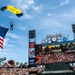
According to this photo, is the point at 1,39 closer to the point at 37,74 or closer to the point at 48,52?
the point at 37,74

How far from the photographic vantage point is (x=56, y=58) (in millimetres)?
65875

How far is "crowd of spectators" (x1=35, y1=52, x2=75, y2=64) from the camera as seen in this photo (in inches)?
2487

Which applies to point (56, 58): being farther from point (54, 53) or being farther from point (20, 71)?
point (20, 71)

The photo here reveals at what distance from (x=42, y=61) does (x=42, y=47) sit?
5.27 m

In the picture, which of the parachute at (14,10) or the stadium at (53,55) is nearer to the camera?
the parachute at (14,10)

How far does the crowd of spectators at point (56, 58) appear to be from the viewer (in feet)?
207

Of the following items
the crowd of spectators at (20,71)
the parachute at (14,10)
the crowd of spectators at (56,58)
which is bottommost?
the crowd of spectators at (20,71)

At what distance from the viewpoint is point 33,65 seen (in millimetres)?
68750

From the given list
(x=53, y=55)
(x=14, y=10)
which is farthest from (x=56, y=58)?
(x=14, y=10)

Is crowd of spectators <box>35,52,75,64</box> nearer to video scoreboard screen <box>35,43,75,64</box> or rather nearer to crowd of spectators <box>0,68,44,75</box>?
video scoreboard screen <box>35,43,75,64</box>

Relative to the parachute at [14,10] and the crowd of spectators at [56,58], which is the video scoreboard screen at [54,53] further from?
the parachute at [14,10]

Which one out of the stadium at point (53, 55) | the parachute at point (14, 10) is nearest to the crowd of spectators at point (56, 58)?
the stadium at point (53, 55)

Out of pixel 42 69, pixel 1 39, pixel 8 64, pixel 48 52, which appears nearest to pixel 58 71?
pixel 42 69

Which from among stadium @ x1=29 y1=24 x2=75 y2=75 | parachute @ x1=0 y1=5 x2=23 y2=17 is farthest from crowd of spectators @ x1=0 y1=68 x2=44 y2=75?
parachute @ x1=0 y1=5 x2=23 y2=17
